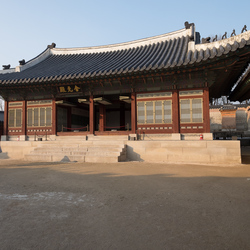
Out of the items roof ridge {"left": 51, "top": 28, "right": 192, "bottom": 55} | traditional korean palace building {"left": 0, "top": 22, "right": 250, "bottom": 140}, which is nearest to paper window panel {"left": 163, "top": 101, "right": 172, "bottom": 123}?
traditional korean palace building {"left": 0, "top": 22, "right": 250, "bottom": 140}

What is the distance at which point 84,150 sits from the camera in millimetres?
10172

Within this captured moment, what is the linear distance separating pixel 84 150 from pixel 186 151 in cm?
505

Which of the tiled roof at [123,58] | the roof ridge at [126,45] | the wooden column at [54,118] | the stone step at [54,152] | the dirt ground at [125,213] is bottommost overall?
the dirt ground at [125,213]

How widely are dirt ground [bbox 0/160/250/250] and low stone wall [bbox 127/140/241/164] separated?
127 inches

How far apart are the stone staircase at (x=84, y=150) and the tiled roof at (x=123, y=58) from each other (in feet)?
11.7

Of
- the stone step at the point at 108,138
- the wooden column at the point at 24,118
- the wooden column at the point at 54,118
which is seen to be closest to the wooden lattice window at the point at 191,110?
the stone step at the point at 108,138

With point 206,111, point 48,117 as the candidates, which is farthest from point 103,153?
point 206,111

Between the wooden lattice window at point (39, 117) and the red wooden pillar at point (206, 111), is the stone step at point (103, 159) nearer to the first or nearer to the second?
the red wooden pillar at point (206, 111)

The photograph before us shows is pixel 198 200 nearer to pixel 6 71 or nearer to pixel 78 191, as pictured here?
pixel 78 191

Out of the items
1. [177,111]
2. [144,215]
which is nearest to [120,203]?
[144,215]

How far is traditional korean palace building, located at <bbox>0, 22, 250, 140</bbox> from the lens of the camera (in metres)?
9.65

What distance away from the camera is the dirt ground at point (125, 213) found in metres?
2.48

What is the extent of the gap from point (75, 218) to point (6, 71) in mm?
15874

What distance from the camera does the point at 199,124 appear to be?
10.3m
